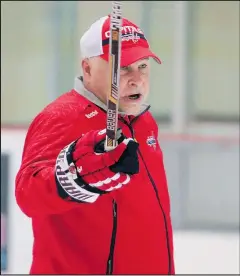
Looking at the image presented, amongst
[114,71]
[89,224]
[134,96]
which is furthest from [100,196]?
[114,71]

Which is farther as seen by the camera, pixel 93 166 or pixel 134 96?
pixel 134 96

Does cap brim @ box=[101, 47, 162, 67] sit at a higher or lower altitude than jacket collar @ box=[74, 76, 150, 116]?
higher

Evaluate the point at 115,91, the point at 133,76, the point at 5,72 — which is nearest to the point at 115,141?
the point at 115,91

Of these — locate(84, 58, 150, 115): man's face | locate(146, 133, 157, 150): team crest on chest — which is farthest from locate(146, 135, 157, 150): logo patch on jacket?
locate(84, 58, 150, 115): man's face

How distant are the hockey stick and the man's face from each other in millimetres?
252

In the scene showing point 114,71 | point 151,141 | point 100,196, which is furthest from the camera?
point 151,141

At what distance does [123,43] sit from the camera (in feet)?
4.80

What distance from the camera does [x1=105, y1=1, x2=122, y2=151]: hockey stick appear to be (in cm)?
112

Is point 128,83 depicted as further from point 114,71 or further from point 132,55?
point 114,71

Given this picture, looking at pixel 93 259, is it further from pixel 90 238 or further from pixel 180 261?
pixel 180 261

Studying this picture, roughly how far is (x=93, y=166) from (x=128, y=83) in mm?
269

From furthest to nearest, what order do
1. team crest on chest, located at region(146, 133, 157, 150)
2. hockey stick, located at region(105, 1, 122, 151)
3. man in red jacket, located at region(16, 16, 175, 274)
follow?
team crest on chest, located at region(146, 133, 157, 150), man in red jacket, located at region(16, 16, 175, 274), hockey stick, located at region(105, 1, 122, 151)

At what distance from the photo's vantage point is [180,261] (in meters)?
2.90

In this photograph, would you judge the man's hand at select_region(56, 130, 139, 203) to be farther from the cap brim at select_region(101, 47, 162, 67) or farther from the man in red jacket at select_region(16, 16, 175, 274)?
the cap brim at select_region(101, 47, 162, 67)
